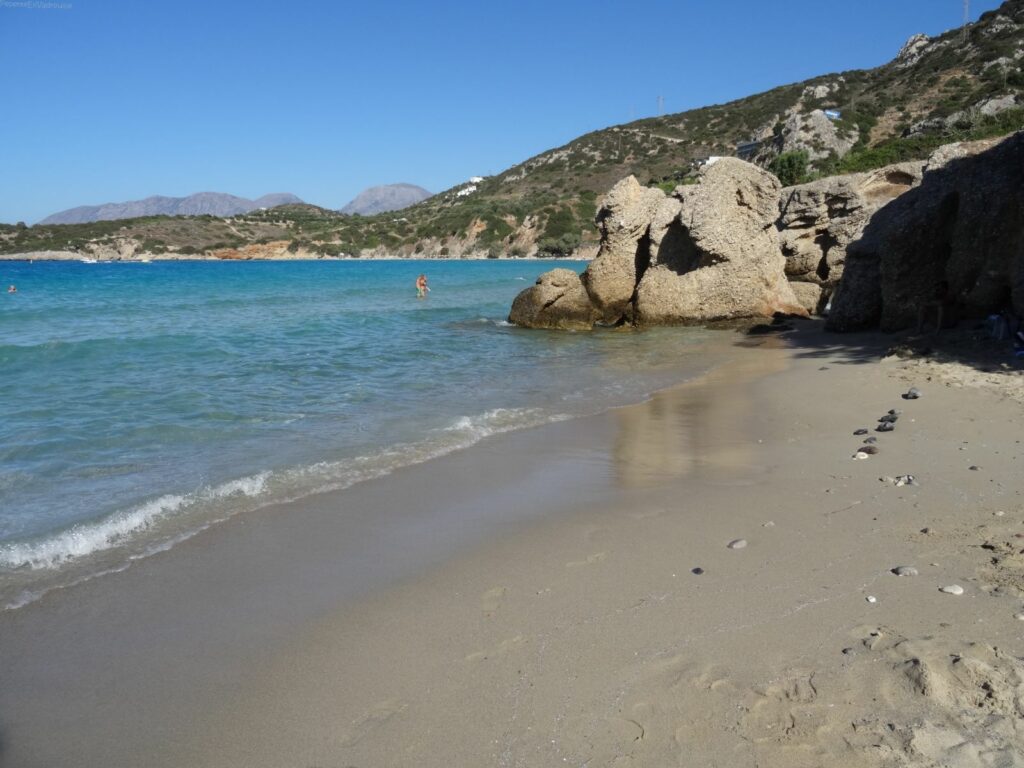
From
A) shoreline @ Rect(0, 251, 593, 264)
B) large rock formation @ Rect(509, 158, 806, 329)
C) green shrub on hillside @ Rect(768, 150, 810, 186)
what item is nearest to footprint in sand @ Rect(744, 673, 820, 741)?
large rock formation @ Rect(509, 158, 806, 329)

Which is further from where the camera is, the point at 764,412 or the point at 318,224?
the point at 318,224

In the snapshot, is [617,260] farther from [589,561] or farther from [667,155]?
[667,155]

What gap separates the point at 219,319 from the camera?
2248 cm

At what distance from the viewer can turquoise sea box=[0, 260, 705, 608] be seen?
5507 mm

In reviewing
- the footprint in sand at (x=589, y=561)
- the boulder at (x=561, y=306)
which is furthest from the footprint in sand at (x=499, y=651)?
the boulder at (x=561, y=306)

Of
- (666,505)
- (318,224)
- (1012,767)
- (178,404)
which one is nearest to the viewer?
(1012,767)

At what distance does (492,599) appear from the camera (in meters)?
4.02

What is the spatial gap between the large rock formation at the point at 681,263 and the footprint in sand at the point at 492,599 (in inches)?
571

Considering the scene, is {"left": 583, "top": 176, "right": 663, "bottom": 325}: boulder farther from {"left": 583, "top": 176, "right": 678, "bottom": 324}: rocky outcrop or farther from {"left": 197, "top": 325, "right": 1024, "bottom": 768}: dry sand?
{"left": 197, "top": 325, "right": 1024, "bottom": 768}: dry sand

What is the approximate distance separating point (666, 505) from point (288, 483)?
311 centimetres

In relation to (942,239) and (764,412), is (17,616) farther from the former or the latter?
(942,239)

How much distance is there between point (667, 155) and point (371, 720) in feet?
275

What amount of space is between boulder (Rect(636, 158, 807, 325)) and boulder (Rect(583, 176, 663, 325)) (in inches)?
18.7

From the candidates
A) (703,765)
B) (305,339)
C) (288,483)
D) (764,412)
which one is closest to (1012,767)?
(703,765)
